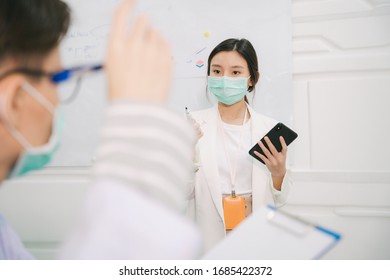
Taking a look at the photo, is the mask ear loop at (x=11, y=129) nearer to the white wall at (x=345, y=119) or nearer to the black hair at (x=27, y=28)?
the black hair at (x=27, y=28)

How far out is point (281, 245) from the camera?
43cm

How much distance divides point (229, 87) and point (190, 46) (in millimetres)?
328

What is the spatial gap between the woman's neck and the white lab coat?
0.07 metres

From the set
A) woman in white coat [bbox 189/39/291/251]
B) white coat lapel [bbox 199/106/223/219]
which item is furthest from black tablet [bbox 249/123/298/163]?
white coat lapel [bbox 199/106/223/219]

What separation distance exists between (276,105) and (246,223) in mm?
887

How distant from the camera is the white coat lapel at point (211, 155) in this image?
1.09 meters

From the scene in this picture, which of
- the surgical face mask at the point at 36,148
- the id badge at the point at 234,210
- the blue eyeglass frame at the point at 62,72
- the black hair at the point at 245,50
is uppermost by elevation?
the black hair at the point at 245,50

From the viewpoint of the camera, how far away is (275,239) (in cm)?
43

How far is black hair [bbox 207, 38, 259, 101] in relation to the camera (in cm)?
112

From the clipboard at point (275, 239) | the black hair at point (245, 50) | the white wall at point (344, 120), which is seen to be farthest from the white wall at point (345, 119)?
the clipboard at point (275, 239)

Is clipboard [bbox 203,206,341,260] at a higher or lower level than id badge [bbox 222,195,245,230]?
higher

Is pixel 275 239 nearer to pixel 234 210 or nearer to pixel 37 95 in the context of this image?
pixel 37 95

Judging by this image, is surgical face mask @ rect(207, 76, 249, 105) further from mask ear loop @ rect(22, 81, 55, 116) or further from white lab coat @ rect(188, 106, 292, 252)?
mask ear loop @ rect(22, 81, 55, 116)

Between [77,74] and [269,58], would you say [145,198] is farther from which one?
[269,58]
